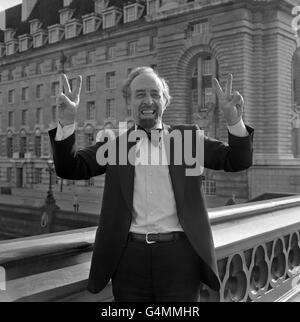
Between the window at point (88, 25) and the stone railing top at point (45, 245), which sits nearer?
the stone railing top at point (45, 245)

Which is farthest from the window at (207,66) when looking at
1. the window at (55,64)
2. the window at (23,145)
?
the window at (23,145)

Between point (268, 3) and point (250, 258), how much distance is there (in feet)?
95.7

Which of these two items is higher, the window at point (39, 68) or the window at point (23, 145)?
the window at point (39, 68)

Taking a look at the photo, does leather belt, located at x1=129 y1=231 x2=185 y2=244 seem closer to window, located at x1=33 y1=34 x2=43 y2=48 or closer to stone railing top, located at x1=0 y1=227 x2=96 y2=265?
stone railing top, located at x1=0 y1=227 x2=96 y2=265

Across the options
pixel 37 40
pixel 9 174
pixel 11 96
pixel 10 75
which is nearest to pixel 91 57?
pixel 37 40

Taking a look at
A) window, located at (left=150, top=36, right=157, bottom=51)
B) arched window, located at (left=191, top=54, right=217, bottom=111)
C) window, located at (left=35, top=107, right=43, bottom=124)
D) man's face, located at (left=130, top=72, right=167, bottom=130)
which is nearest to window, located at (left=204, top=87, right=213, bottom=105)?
arched window, located at (left=191, top=54, right=217, bottom=111)

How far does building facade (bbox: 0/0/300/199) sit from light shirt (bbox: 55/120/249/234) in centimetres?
2502

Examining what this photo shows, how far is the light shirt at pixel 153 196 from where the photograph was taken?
2.27 m

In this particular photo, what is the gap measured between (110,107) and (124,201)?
37306 mm

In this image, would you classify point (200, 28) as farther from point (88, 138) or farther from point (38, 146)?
point (38, 146)

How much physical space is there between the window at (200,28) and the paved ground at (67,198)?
36.8 feet

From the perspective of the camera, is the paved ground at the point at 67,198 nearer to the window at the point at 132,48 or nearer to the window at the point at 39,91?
the window at the point at 39,91
